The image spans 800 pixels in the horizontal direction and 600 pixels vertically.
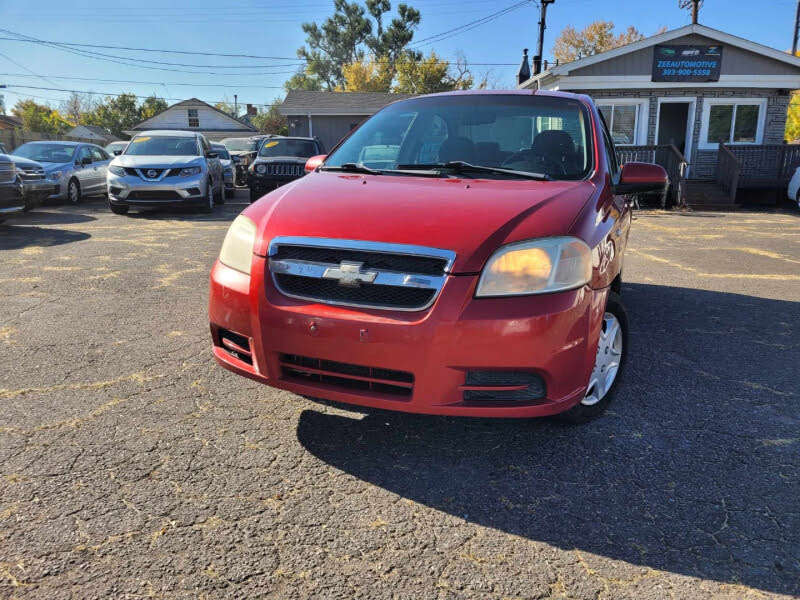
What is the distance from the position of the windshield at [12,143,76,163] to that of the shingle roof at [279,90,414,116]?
59.5 feet

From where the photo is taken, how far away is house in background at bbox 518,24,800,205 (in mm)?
16344

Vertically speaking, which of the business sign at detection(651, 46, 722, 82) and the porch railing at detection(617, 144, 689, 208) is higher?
the business sign at detection(651, 46, 722, 82)

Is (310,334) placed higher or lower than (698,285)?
higher

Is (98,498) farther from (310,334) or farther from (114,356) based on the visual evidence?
(114,356)

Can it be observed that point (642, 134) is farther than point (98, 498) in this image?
Yes

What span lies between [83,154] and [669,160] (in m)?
15.2

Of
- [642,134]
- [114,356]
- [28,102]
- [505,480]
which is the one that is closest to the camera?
[505,480]

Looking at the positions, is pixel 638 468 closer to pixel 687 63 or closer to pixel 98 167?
pixel 98 167

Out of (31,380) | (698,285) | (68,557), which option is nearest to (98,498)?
(68,557)

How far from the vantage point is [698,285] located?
20.8 feet

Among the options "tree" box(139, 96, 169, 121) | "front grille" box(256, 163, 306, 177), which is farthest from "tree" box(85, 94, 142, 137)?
"front grille" box(256, 163, 306, 177)

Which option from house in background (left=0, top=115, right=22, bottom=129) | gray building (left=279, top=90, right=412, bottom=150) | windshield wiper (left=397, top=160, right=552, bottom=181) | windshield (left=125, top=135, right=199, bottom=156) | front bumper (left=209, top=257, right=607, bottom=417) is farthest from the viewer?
house in background (left=0, top=115, right=22, bottom=129)

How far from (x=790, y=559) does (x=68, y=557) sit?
248cm

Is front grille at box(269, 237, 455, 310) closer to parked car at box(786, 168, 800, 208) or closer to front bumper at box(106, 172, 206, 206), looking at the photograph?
front bumper at box(106, 172, 206, 206)
